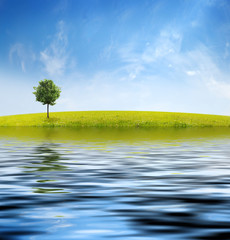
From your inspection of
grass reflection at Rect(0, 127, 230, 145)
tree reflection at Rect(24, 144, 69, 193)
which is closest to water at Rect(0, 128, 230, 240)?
tree reflection at Rect(24, 144, 69, 193)

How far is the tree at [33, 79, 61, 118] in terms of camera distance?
102 metres

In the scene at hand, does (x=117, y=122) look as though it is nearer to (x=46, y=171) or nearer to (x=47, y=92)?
(x=47, y=92)

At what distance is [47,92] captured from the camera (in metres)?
102

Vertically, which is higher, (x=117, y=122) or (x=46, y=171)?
(x=117, y=122)

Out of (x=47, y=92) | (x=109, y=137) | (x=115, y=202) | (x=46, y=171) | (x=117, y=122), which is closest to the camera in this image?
(x=115, y=202)

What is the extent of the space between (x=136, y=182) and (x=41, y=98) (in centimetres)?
9275

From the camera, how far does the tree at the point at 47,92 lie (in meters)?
102

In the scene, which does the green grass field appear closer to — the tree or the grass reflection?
the tree

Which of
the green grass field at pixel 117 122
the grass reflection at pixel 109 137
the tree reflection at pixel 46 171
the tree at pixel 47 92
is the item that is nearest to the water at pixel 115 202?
the tree reflection at pixel 46 171

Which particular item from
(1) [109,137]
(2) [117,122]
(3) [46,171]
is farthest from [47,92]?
(3) [46,171]

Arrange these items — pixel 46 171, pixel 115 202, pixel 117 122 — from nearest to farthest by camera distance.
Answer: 1. pixel 115 202
2. pixel 46 171
3. pixel 117 122

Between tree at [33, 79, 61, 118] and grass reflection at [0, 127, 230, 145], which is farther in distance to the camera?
tree at [33, 79, 61, 118]

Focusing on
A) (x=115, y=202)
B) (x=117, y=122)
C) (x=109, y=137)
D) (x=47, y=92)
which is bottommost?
(x=115, y=202)

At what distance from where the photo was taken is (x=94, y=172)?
14.7 meters
